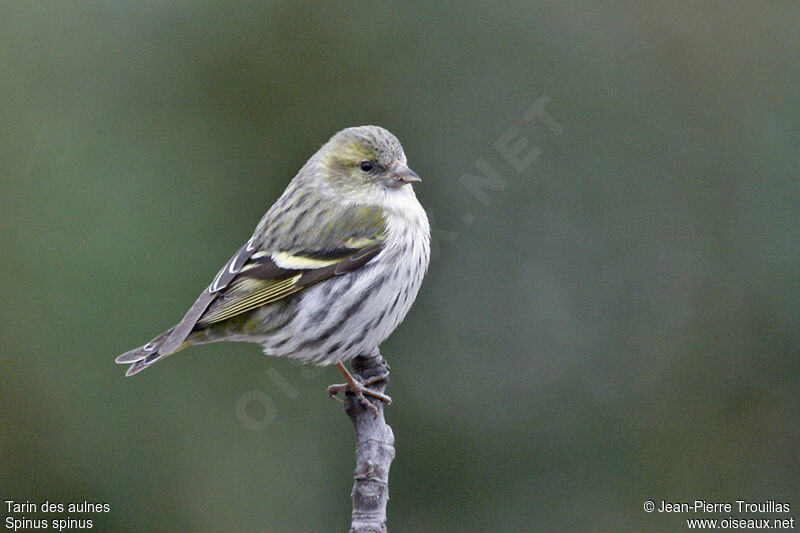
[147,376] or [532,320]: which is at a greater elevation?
[532,320]

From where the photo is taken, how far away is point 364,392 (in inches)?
159

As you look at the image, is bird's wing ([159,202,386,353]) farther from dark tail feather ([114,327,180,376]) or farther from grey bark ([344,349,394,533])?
grey bark ([344,349,394,533])

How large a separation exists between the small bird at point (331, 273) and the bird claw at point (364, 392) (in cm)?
4

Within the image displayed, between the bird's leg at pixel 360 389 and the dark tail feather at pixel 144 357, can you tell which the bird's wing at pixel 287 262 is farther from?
the bird's leg at pixel 360 389

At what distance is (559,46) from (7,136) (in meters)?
3.58

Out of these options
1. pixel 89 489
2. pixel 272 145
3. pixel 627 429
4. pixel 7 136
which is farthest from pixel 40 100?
pixel 627 429

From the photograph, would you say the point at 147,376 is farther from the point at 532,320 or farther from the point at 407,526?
the point at 532,320

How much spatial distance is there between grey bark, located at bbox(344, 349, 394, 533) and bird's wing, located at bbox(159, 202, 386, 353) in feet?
2.00

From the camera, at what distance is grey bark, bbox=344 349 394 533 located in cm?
312

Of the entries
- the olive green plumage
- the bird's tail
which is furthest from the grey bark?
the bird's tail

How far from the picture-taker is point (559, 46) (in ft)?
21.4

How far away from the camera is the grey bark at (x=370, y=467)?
312 cm

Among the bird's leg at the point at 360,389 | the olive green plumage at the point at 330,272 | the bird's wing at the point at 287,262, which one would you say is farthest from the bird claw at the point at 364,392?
the bird's wing at the point at 287,262

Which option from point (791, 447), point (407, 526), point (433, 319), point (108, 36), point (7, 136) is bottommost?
point (407, 526)
